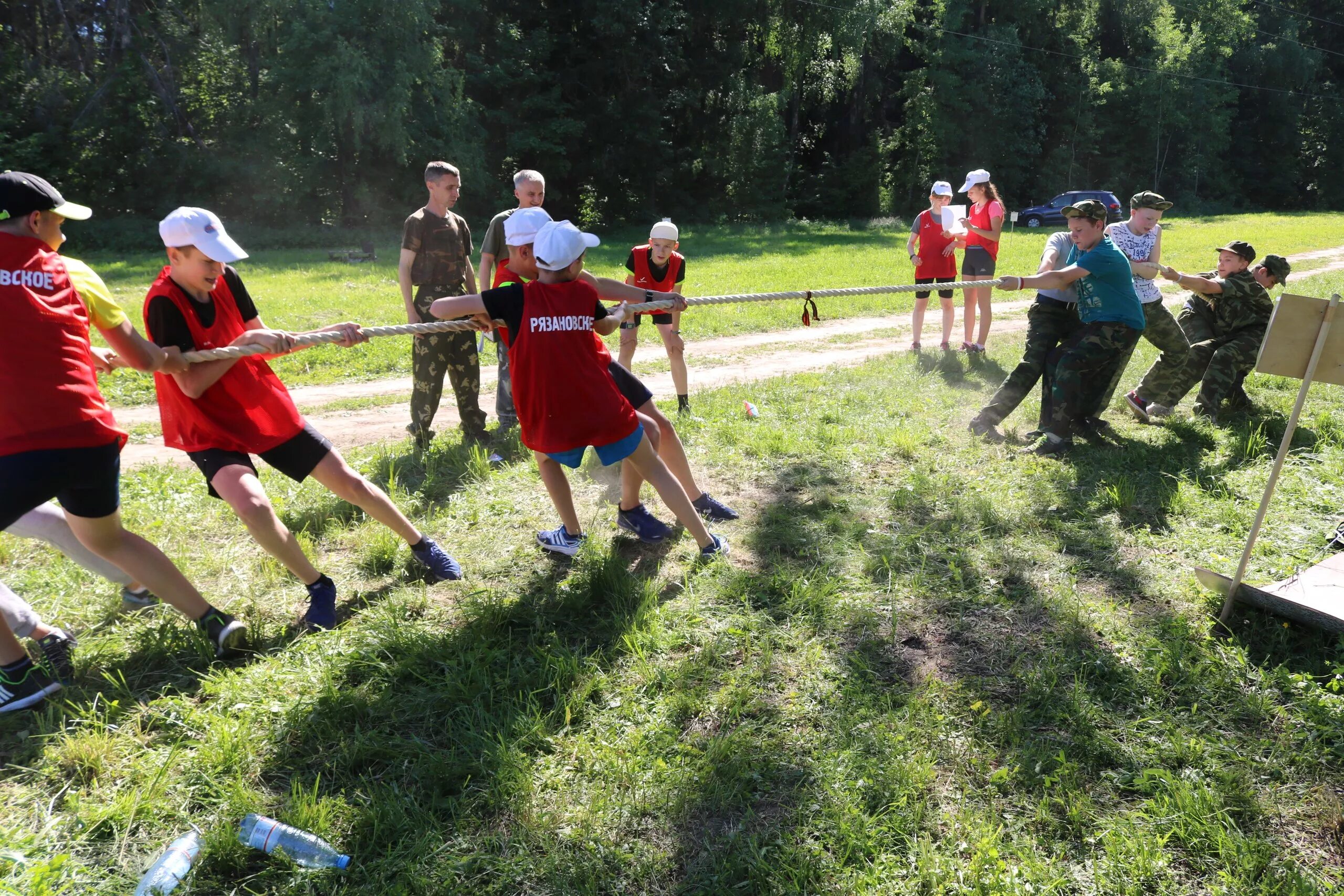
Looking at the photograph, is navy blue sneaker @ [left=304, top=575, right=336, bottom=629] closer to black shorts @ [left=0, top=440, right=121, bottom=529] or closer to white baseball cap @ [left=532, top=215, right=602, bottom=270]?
black shorts @ [left=0, top=440, right=121, bottom=529]

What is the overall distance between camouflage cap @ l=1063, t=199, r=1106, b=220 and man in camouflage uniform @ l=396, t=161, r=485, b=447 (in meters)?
4.75

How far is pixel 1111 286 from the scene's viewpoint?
22.2 feet

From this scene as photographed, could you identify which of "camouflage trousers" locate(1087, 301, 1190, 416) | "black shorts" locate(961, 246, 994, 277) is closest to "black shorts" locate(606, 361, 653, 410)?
"camouflage trousers" locate(1087, 301, 1190, 416)

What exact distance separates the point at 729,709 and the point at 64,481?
9.29 ft

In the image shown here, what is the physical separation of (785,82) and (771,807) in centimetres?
3901

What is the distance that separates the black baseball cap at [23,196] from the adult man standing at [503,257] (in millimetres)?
3140

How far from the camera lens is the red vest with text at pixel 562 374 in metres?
4.34

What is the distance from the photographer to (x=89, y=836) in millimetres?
2945

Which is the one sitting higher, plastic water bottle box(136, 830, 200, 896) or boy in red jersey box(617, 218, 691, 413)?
boy in red jersey box(617, 218, 691, 413)

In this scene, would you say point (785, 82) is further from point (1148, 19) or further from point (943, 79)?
point (1148, 19)

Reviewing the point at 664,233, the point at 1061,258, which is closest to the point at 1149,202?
the point at 1061,258

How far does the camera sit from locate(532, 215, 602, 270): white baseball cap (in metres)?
4.27

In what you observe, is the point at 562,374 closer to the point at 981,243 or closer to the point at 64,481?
the point at 64,481

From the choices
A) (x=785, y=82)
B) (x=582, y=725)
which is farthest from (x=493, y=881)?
(x=785, y=82)
